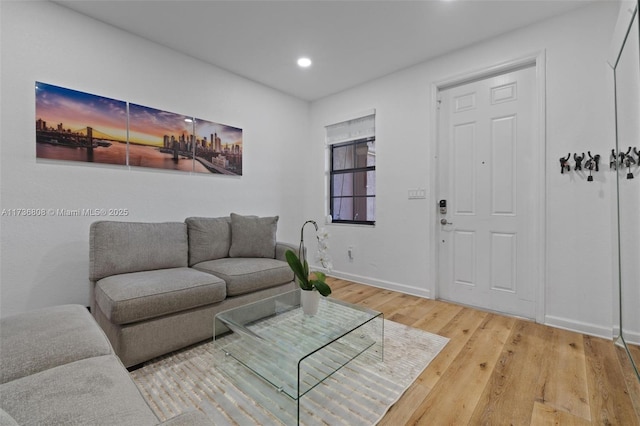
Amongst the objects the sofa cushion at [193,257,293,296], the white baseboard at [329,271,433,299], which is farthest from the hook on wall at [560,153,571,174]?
the sofa cushion at [193,257,293,296]

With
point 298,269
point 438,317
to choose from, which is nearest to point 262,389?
point 298,269

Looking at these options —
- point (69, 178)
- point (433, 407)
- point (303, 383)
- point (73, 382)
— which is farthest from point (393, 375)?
point (69, 178)

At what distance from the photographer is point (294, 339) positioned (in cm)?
155

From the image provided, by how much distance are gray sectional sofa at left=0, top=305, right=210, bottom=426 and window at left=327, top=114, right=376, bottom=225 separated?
3136mm

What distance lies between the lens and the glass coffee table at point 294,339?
1.36 m

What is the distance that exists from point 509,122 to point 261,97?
9.52 feet

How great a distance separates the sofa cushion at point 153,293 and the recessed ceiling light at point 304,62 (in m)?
2.51

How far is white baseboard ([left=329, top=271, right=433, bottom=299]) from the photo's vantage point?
3.15 metres

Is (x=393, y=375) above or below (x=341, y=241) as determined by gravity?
below

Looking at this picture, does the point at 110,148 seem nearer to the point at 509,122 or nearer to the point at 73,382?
the point at 73,382

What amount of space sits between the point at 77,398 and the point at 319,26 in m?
2.95

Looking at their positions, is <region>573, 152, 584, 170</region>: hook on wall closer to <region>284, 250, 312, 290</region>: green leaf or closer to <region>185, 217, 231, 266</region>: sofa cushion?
<region>284, 250, 312, 290</region>: green leaf

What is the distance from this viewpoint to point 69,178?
2316 mm

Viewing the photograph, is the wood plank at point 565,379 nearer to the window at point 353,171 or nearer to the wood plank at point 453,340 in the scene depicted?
A: the wood plank at point 453,340
